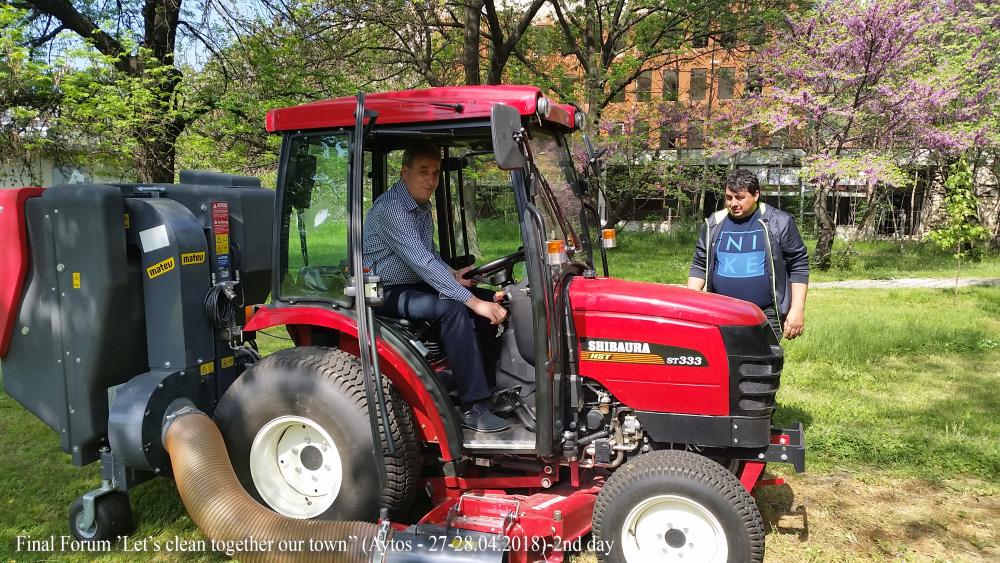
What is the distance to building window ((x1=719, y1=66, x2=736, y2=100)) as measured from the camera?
18.0 metres

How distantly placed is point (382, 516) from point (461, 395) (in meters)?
0.69

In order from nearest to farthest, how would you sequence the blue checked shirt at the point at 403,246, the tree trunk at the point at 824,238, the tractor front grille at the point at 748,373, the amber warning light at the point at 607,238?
1. the tractor front grille at the point at 748,373
2. the blue checked shirt at the point at 403,246
3. the amber warning light at the point at 607,238
4. the tree trunk at the point at 824,238

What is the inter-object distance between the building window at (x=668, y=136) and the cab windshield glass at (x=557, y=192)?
14772 mm

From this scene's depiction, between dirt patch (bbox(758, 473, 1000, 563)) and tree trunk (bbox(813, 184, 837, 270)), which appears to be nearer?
dirt patch (bbox(758, 473, 1000, 563))

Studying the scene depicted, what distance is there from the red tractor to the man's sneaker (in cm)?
4

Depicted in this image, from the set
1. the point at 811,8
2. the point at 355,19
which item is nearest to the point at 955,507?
the point at 355,19

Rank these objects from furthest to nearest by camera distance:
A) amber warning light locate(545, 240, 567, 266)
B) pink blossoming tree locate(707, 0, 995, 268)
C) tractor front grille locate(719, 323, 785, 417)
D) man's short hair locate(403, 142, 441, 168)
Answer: pink blossoming tree locate(707, 0, 995, 268)
man's short hair locate(403, 142, 441, 168)
tractor front grille locate(719, 323, 785, 417)
amber warning light locate(545, 240, 567, 266)

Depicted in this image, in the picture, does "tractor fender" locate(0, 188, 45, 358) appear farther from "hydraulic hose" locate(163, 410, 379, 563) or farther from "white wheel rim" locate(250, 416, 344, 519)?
"white wheel rim" locate(250, 416, 344, 519)

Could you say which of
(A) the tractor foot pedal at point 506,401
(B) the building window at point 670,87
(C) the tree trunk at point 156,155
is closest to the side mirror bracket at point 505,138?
(A) the tractor foot pedal at point 506,401

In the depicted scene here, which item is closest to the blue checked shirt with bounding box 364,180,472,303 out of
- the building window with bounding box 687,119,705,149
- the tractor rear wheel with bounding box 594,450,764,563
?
the tractor rear wheel with bounding box 594,450,764,563

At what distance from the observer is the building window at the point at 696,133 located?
56.0ft

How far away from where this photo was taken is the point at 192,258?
12.5ft

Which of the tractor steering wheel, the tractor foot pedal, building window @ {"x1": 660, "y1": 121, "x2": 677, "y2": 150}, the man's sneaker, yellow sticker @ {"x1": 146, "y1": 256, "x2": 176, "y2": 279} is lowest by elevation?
the man's sneaker

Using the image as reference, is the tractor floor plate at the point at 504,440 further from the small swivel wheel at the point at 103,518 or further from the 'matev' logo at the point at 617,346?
the small swivel wheel at the point at 103,518
